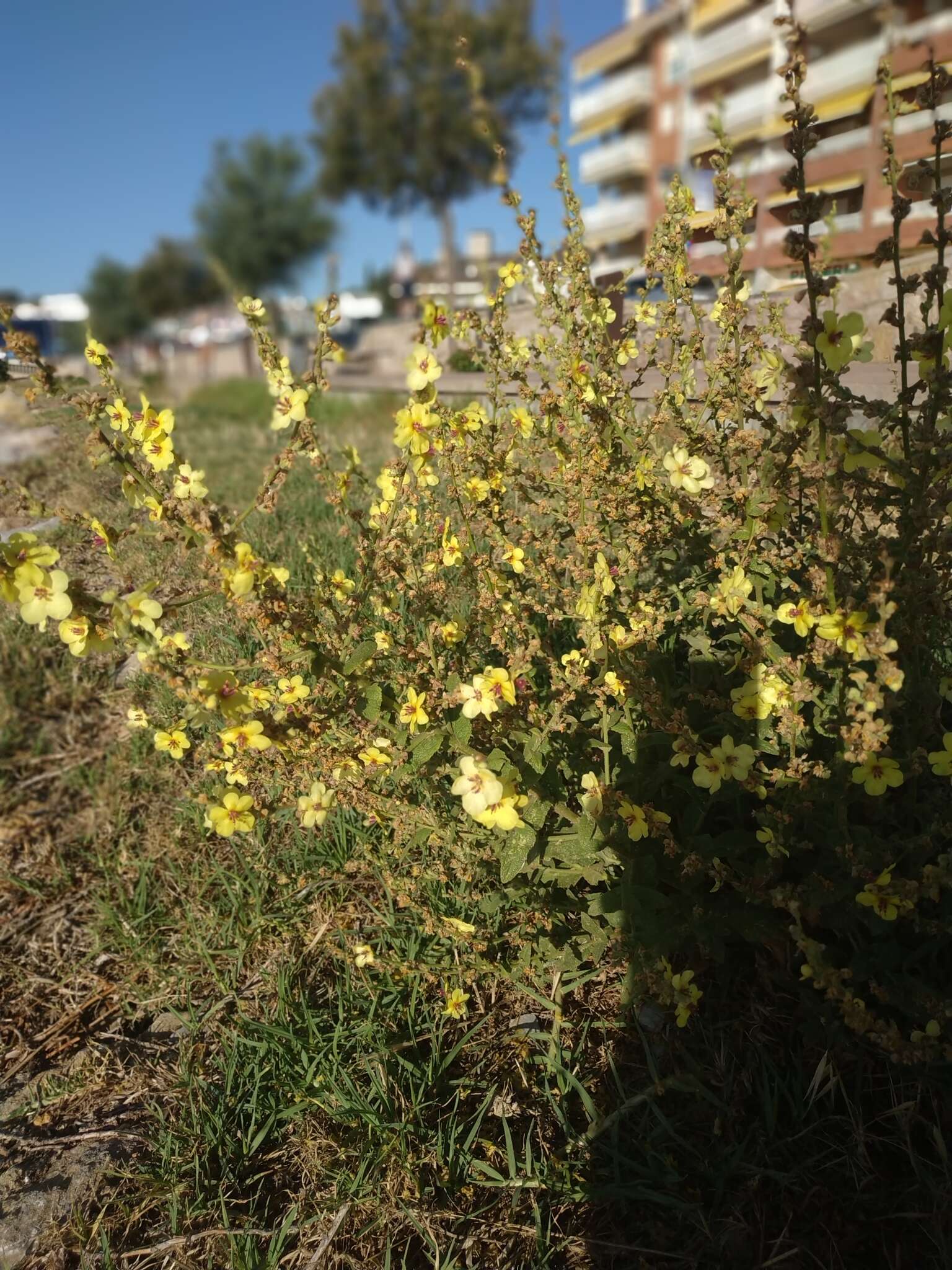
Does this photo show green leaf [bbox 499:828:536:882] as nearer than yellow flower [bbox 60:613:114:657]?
No

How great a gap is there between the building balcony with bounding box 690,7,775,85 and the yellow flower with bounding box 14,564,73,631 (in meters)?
25.2

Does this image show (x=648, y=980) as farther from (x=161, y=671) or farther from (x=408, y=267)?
(x=408, y=267)

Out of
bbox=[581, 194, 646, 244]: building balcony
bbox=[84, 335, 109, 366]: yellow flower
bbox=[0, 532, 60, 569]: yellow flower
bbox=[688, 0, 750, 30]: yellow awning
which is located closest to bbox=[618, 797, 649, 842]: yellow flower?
bbox=[0, 532, 60, 569]: yellow flower

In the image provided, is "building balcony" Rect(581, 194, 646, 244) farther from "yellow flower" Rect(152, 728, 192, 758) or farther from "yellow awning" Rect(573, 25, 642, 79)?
"yellow flower" Rect(152, 728, 192, 758)

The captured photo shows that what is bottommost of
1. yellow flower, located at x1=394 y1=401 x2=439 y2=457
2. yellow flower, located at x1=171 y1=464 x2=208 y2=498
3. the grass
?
the grass

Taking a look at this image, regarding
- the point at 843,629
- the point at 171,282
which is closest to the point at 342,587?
the point at 843,629

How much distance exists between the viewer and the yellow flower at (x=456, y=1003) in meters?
1.78

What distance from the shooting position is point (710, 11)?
23.8 metres

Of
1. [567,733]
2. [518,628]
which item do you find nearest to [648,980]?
[567,733]

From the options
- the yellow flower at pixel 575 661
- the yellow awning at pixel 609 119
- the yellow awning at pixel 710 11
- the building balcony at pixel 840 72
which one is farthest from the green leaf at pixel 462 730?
the yellow awning at pixel 609 119

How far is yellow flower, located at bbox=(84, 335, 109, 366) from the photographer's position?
68.9 inches

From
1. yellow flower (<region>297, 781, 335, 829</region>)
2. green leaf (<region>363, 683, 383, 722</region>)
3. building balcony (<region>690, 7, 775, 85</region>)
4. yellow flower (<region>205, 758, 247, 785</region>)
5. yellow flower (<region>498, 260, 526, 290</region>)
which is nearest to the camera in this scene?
yellow flower (<region>297, 781, 335, 829</region>)

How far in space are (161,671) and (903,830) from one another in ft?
4.36

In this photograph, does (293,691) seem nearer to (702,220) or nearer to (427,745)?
(427,745)
